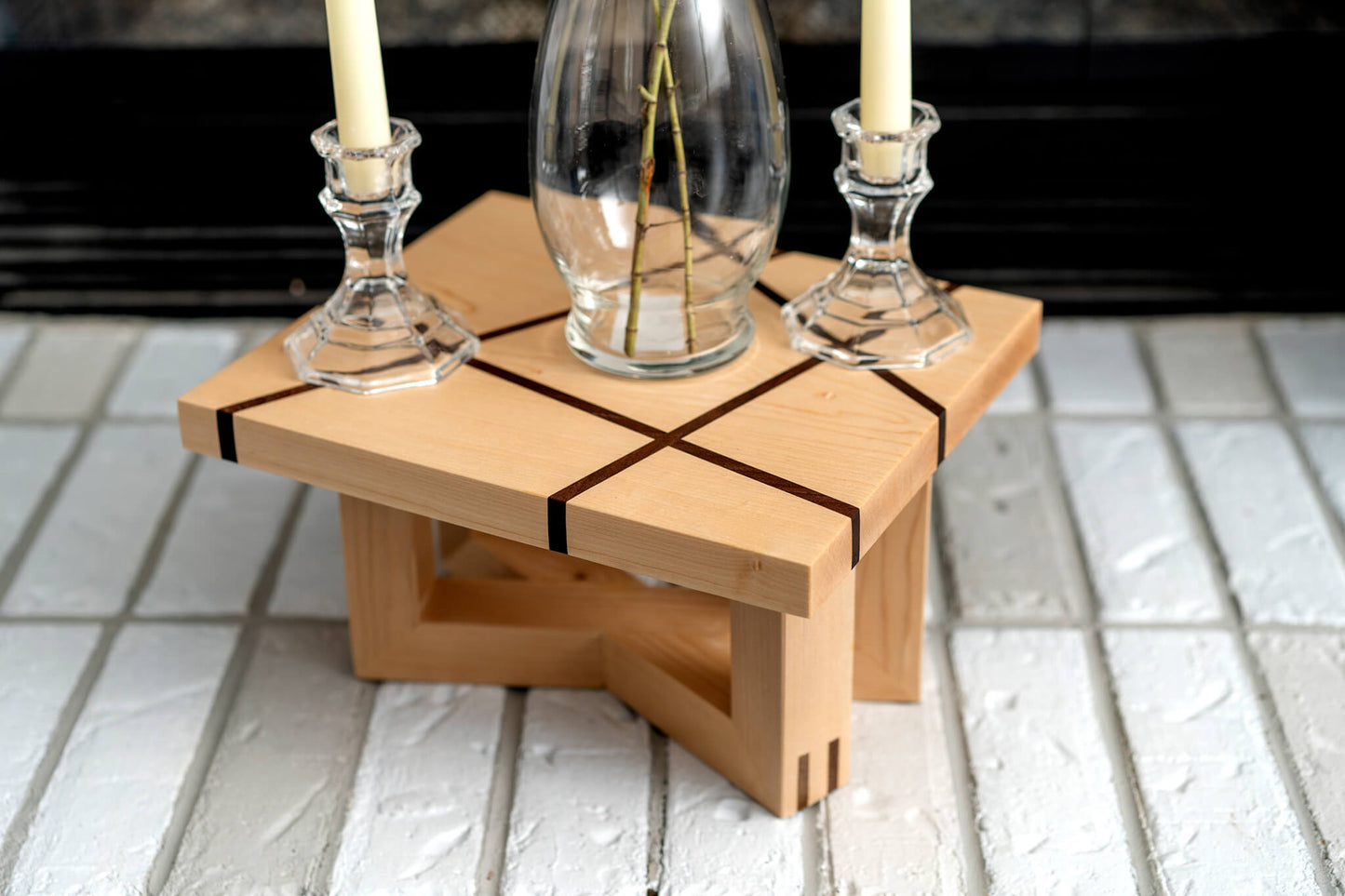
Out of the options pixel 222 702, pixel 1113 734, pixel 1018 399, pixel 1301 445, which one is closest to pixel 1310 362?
pixel 1301 445

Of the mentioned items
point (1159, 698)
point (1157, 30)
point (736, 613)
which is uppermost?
point (1157, 30)

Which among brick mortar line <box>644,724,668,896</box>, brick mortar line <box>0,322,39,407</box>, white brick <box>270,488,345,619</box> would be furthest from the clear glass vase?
brick mortar line <box>0,322,39,407</box>

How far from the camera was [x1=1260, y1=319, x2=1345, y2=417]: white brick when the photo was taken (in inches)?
69.2

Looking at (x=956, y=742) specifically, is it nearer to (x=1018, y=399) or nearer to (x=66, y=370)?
(x=1018, y=399)

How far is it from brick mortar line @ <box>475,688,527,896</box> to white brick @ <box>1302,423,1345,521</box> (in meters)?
0.90

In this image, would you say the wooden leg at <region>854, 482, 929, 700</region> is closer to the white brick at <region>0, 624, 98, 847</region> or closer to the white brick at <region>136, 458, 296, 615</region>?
the white brick at <region>136, 458, 296, 615</region>

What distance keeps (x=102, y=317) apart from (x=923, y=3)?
1.24m

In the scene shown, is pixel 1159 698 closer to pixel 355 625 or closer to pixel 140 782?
pixel 355 625

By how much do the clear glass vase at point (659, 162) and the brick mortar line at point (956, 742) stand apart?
0.40 metres

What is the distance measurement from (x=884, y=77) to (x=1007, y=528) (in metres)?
0.64

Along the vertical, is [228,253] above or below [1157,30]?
below

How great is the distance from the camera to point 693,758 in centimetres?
122

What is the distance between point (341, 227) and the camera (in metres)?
1.11

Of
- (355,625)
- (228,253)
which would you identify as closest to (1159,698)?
(355,625)
